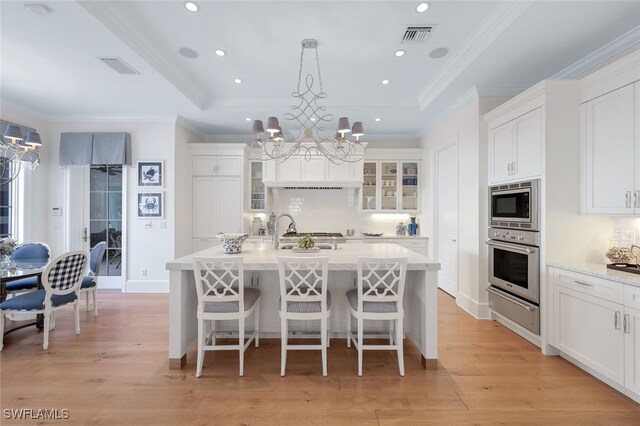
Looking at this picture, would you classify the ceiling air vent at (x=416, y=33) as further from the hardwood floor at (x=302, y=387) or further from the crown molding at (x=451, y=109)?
the hardwood floor at (x=302, y=387)

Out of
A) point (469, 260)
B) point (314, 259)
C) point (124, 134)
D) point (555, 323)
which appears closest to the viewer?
point (314, 259)

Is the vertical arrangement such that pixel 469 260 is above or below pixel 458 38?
below

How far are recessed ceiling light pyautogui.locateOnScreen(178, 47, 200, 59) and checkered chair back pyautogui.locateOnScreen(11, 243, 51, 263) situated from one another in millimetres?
3025

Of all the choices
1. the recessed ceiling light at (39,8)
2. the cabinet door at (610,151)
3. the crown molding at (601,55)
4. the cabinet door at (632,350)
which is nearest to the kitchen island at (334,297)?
the cabinet door at (632,350)

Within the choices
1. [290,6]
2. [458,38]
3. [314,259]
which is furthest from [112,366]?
[458,38]

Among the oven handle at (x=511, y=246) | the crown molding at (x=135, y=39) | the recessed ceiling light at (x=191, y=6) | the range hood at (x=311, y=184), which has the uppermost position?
the recessed ceiling light at (x=191, y=6)

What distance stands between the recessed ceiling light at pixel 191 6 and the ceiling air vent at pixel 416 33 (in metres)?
1.83

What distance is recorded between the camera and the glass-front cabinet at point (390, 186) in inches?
223

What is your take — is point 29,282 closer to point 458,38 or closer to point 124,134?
point 124,134

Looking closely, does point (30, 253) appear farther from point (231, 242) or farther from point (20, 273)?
point (231, 242)

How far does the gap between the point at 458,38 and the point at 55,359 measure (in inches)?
188

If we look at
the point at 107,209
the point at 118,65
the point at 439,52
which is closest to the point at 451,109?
the point at 439,52

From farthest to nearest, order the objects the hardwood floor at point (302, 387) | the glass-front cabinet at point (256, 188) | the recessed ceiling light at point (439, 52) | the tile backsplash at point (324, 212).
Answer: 1. the tile backsplash at point (324, 212)
2. the glass-front cabinet at point (256, 188)
3. the recessed ceiling light at point (439, 52)
4. the hardwood floor at point (302, 387)

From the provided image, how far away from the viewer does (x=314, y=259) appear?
2.28m
